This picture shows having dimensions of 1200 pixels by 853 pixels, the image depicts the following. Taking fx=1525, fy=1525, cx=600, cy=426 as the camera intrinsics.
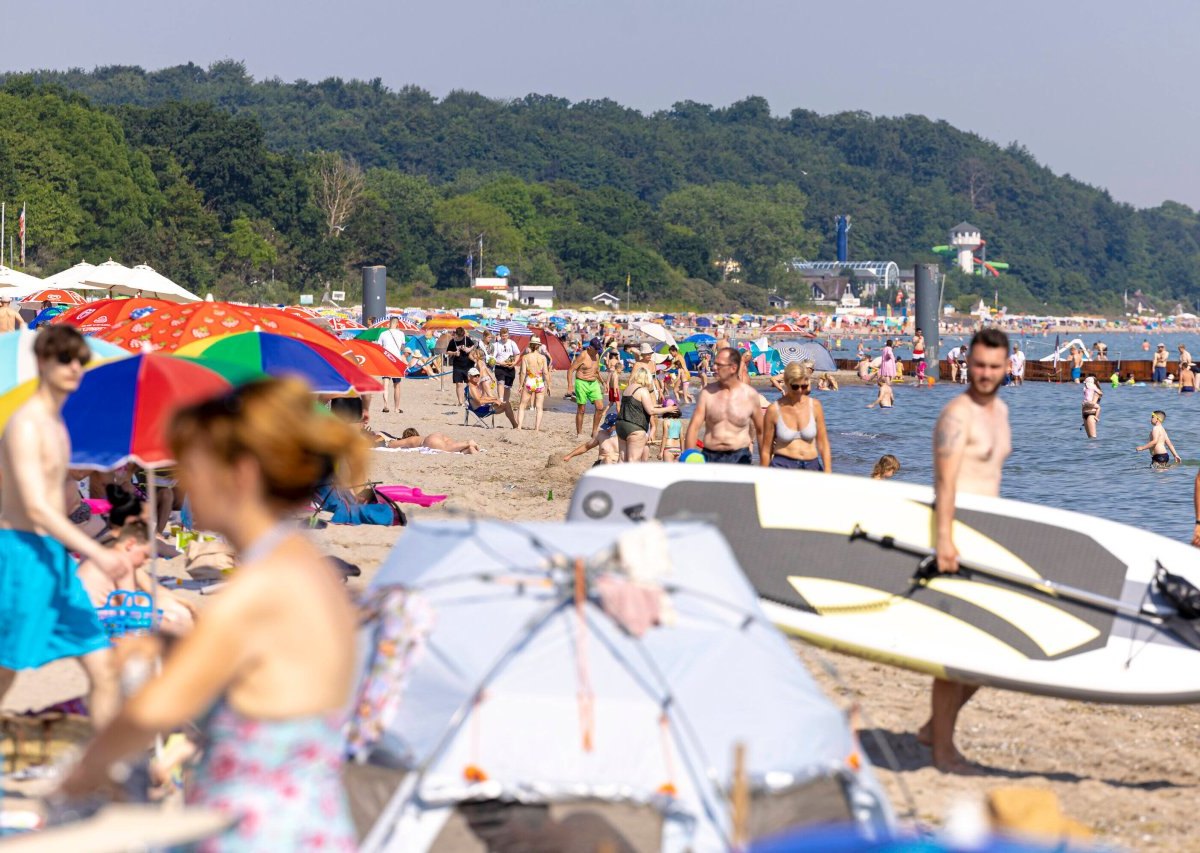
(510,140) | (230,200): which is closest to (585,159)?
(510,140)

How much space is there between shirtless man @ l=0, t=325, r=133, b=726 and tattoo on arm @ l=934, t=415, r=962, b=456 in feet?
10.4

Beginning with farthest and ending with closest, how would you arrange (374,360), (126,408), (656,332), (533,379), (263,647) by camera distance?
(656,332) < (533,379) < (374,360) < (126,408) < (263,647)

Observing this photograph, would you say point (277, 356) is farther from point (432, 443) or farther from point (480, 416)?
→ point (480, 416)

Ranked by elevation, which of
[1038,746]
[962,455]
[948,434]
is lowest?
[1038,746]

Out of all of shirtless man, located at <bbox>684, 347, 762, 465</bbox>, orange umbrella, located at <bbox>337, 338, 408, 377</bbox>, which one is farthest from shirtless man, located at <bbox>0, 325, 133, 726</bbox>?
orange umbrella, located at <bbox>337, 338, 408, 377</bbox>

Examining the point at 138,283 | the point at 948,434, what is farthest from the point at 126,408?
the point at 138,283

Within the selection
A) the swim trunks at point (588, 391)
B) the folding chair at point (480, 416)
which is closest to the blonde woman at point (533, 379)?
the folding chair at point (480, 416)

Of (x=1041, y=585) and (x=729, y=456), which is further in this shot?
(x=729, y=456)

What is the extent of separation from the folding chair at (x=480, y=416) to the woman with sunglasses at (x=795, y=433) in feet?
43.3

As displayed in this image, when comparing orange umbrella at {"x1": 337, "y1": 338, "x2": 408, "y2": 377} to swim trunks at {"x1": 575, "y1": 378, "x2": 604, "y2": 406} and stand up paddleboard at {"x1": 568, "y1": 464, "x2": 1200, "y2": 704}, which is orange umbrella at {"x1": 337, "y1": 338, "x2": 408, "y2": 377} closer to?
swim trunks at {"x1": 575, "y1": 378, "x2": 604, "y2": 406}

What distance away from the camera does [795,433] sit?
880 centimetres

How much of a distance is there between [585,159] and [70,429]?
194103mm

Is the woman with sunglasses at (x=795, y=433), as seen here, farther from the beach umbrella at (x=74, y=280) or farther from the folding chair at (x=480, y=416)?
the beach umbrella at (x=74, y=280)

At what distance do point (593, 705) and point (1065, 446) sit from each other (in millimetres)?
24359
